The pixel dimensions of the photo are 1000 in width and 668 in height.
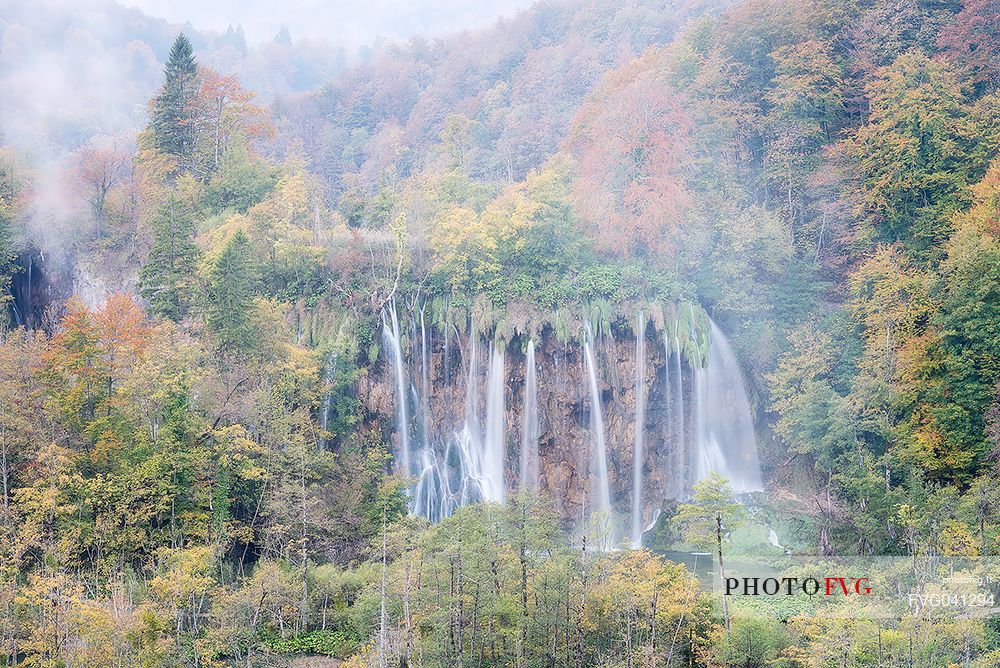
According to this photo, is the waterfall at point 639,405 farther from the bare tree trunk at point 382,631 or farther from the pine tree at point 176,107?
the pine tree at point 176,107

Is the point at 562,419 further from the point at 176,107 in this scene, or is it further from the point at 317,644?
the point at 176,107

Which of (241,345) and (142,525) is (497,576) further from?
(241,345)

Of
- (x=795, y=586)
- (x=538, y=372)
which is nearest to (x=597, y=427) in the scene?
(x=538, y=372)

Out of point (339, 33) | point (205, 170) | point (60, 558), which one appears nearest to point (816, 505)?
point (60, 558)

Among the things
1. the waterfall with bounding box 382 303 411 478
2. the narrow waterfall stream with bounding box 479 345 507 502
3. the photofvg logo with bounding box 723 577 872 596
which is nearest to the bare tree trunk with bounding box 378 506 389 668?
the photofvg logo with bounding box 723 577 872 596

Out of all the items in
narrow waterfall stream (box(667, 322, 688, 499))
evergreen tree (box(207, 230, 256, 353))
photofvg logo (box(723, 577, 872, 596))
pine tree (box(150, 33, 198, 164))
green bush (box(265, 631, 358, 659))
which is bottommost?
green bush (box(265, 631, 358, 659))

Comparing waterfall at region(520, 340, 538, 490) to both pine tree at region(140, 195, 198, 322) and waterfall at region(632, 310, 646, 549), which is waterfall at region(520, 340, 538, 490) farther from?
pine tree at region(140, 195, 198, 322)
